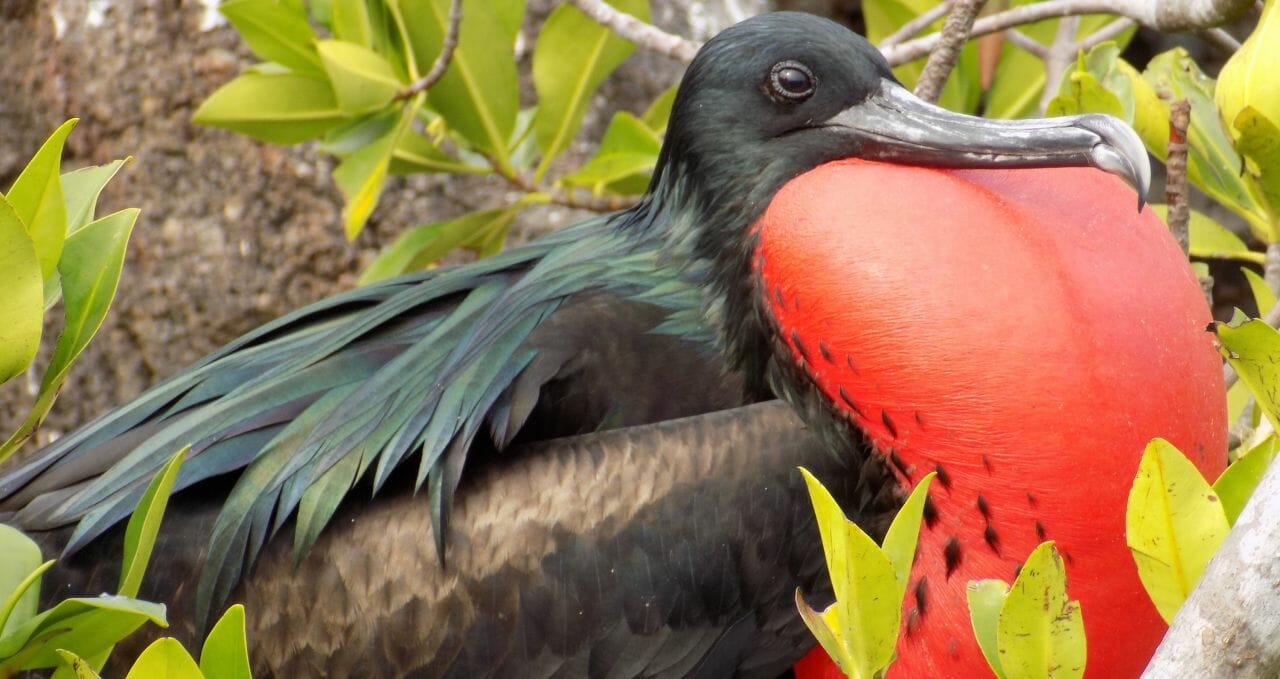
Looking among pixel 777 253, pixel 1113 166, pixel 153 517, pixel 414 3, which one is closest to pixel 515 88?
pixel 414 3

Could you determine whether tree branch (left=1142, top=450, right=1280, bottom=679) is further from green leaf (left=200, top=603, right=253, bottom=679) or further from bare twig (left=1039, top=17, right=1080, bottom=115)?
bare twig (left=1039, top=17, right=1080, bottom=115)

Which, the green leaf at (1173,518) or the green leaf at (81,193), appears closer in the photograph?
the green leaf at (1173,518)

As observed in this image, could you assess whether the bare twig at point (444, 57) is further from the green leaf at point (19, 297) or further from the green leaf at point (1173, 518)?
the green leaf at point (1173, 518)

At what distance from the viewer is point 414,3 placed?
213 centimetres

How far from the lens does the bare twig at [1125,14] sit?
162 centimetres

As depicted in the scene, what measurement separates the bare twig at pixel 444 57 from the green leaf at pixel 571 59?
0.17 meters

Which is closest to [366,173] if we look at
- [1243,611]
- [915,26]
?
[915,26]

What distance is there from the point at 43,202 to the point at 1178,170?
1025 mm

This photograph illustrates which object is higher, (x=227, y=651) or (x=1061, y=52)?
(x=1061, y=52)

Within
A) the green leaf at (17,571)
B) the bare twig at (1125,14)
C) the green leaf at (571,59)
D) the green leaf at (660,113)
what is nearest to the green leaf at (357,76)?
the green leaf at (571,59)

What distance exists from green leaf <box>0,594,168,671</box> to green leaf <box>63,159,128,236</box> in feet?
1.08

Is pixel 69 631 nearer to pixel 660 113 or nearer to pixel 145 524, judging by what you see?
pixel 145 524

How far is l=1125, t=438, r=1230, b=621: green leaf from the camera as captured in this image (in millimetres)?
1100

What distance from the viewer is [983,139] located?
5.23ft
